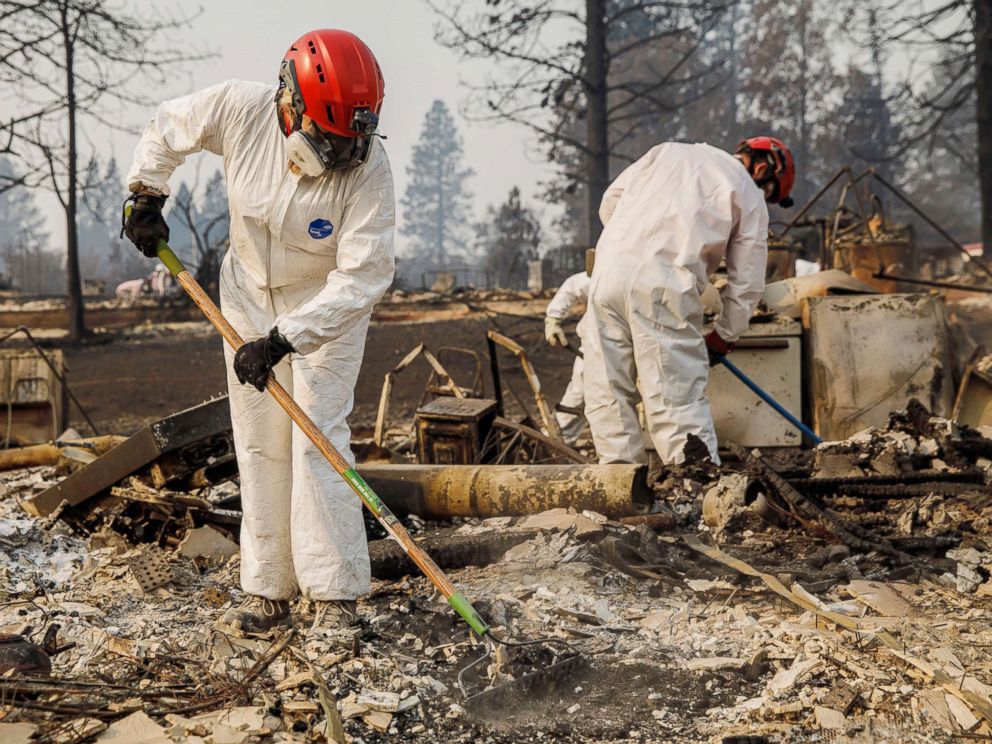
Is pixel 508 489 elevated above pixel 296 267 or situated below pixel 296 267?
below

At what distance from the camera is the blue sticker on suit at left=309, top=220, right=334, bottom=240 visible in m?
3.64

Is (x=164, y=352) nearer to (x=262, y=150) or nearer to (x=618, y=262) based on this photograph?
(x=618, y=262)

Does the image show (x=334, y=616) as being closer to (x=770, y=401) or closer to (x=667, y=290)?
(x=667, y=290)

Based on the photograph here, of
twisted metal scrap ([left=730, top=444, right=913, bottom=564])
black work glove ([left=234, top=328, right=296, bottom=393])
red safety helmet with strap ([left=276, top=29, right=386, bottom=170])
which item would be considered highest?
red safety helmet with strap ([left=276, top=29, right=386, bottom=170])

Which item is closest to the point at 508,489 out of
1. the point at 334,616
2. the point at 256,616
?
the point at 334,616

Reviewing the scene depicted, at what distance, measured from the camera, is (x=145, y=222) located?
3.83 meters

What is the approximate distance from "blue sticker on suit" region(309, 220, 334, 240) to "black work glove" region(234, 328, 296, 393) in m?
0.46

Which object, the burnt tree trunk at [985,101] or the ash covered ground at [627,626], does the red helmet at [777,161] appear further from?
the burnt tree trunk at [985,101]

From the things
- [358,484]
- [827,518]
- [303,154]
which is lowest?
[827,518]

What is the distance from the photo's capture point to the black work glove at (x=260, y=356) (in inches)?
132

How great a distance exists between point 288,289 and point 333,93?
77 centimetres

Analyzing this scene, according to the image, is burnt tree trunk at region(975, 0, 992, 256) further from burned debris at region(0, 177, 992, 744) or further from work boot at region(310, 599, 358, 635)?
work boot at region(310, 599, 358, 635)

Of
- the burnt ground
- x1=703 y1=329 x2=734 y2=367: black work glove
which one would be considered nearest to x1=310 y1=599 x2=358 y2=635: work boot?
x1=703 y1=329 x2=734 y2=367: black work glove

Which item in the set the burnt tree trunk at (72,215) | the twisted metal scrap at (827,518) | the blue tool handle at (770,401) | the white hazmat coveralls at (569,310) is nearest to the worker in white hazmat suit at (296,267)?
the twisted metal scrap at (827,518)
